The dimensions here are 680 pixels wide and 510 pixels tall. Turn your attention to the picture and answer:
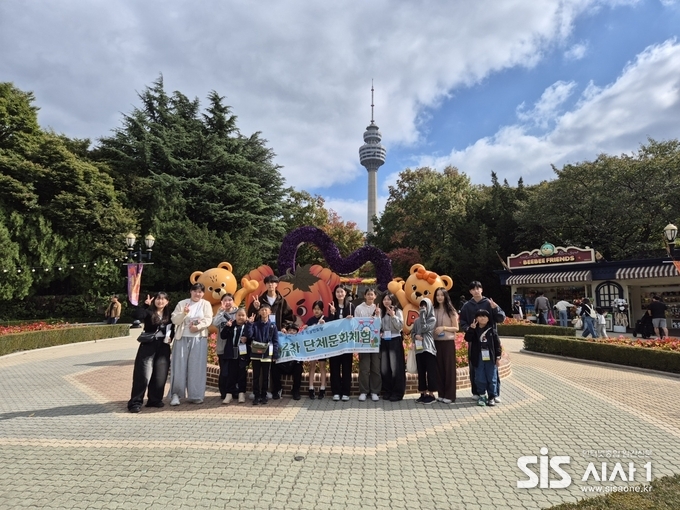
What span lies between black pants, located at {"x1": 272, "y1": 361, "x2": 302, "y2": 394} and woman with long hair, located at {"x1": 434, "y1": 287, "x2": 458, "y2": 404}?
2.48 metres

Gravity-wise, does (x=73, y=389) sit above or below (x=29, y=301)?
below

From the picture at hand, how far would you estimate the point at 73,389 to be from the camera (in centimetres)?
795

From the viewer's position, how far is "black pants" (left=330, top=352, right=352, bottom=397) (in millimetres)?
7055

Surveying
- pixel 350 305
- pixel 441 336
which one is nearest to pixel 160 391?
pixel 350 305

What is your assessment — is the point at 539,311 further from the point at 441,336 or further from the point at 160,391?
the point at 160,391

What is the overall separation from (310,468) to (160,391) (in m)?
3.57

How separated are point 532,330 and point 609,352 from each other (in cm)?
738

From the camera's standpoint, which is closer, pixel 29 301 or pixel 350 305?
pixel 350 305

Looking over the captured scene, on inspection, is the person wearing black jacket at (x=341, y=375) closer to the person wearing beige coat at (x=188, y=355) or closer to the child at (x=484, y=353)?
the child at (x=484, y=353)

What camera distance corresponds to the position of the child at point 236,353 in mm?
6777

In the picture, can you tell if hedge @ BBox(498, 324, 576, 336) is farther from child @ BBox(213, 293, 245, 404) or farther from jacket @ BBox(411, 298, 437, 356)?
child @ BBox(213, 293, 245, 404)

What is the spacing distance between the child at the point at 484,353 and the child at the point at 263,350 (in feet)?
11.1

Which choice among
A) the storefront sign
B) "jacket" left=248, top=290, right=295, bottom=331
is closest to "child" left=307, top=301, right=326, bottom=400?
"jacket" left=248, top=290, right=295, bottom=331

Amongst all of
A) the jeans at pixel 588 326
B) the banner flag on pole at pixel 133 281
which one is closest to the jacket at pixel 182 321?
the banner flag on pole at pixel 133 281
